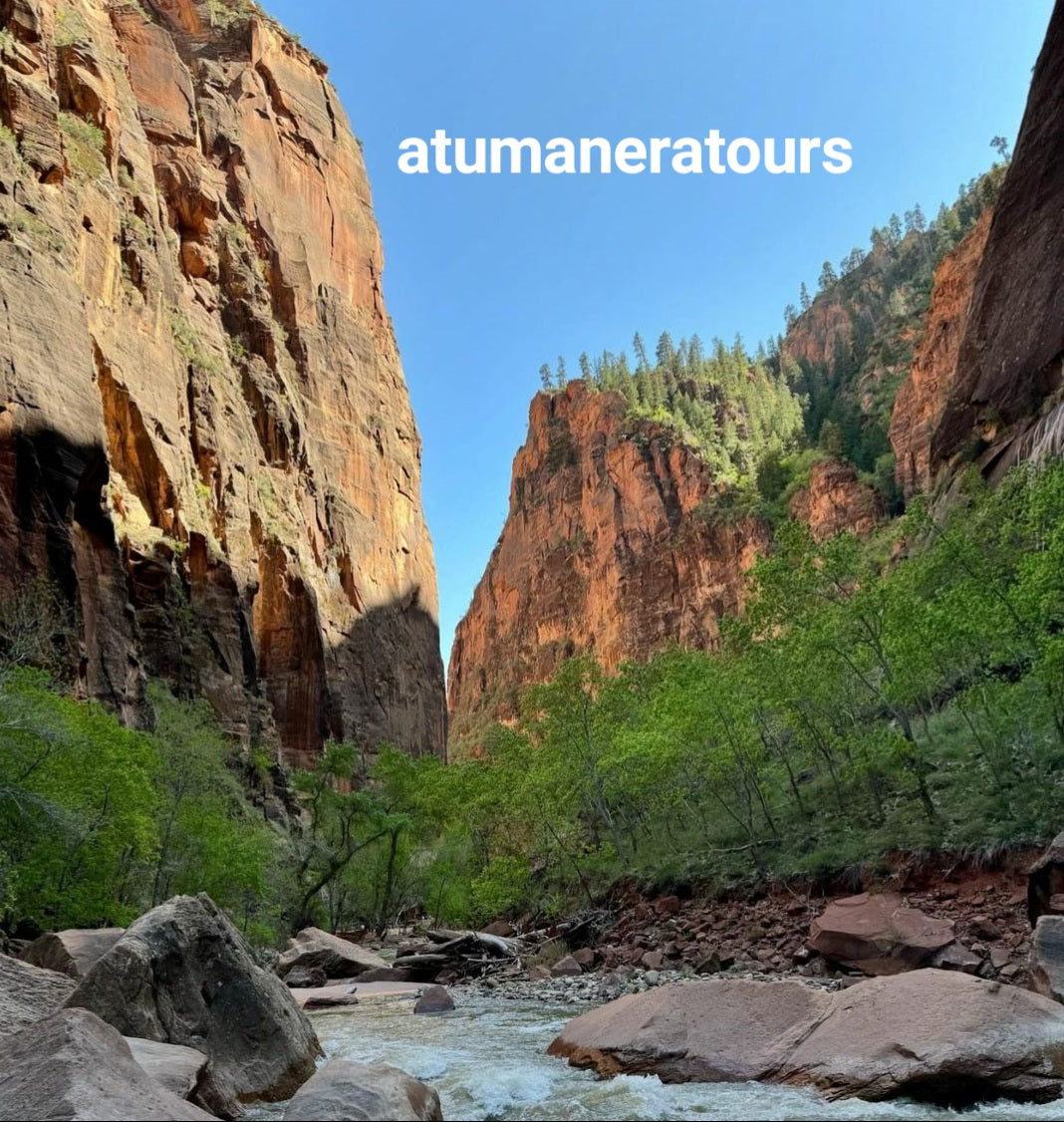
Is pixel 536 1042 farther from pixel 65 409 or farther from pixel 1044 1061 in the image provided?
pixel 65 409

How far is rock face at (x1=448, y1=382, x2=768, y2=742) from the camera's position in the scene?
108 m

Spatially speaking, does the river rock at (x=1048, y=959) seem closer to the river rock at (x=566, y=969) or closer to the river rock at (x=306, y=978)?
the river rock at (x=566, y=969)

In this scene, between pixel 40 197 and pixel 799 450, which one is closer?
pixel 40 197

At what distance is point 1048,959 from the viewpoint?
1012 centimetres

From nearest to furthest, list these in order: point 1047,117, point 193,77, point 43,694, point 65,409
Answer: point 43,694 < point 65,409 < point 1047,117 < point 193,77

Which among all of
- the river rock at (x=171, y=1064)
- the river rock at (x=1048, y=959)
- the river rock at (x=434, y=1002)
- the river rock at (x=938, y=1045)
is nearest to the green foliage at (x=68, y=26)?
the river rock at (x=434, y=1002)

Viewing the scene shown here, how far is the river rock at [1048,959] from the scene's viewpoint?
9836 millimetres

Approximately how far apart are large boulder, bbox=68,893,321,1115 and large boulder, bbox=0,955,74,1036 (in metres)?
0.72

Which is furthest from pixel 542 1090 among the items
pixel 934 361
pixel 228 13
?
pixel 228 13

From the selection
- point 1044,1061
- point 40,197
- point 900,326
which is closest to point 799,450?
point 900,326

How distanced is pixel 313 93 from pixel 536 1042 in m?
95.7

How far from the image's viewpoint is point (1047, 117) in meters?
41.4

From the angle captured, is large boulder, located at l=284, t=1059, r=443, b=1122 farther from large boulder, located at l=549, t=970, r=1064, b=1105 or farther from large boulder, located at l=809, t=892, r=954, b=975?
large boulder, located at l=809, t=892, r=954, b=975

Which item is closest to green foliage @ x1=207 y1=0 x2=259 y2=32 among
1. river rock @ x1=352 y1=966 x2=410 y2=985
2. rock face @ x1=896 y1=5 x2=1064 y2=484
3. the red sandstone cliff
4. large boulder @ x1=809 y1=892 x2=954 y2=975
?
rock face @ x1=896 y1=5 x2=1064 y2=484
